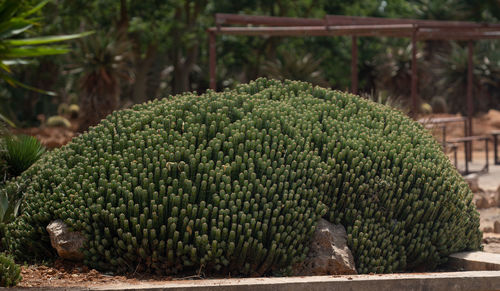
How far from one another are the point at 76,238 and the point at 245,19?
25.1ft

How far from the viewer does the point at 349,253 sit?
5.88 m

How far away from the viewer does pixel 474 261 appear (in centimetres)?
626

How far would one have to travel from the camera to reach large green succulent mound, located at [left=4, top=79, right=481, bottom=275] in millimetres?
5559

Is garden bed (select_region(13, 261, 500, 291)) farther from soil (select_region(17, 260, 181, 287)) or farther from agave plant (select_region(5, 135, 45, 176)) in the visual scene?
agave plant (select_region(5, 135, 45, 176))

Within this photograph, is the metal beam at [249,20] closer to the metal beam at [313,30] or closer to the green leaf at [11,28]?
the metal beam at [313,30]

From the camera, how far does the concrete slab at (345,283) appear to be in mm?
5070

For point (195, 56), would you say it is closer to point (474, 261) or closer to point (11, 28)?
point (11, 28)

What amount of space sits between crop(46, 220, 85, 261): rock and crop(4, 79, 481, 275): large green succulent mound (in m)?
0.09

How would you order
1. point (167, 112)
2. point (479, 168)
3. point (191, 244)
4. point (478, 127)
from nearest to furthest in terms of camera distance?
point (191, 244)
point (167, 112)
point (479, 168)
point (478, 127)

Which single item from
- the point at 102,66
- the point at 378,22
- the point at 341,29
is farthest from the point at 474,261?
the point at 102,66

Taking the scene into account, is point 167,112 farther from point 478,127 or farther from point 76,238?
point 478,127

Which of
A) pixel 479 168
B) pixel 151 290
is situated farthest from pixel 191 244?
pixel 479 168

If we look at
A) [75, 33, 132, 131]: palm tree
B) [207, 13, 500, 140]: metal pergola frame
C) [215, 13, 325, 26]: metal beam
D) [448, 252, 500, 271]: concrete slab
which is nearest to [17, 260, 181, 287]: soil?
[448, 252, 500, 271]: concrete slab

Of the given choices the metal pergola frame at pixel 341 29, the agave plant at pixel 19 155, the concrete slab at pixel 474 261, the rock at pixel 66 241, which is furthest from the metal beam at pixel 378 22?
the rock at pixel 66 241
